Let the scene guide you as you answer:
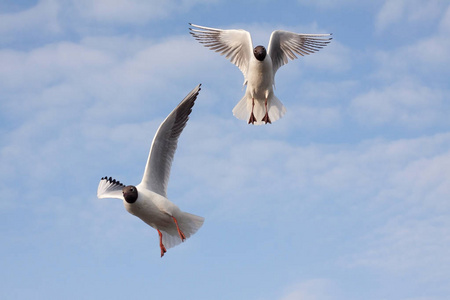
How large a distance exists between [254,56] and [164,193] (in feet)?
12.2

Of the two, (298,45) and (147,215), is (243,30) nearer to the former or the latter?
(298,45)

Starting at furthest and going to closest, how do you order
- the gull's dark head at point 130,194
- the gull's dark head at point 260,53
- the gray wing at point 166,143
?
the gull's dark head at point 260,53 → the gray wing at point 166,143 → the gull's dark head at point 130,194

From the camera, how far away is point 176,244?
1251cm

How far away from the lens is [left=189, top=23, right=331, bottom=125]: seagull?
575 inches

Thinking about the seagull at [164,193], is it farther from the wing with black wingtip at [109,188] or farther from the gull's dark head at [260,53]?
the gull's dark head at [260,53]

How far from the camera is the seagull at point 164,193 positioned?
11789 millimetres

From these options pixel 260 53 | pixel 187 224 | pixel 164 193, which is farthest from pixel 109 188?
pixel 260 53

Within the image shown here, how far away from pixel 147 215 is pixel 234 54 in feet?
16.5

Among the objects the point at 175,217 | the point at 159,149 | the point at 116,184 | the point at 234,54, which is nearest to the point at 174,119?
the point at 159,149

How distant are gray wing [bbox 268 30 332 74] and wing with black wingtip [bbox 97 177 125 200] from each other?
4.17m

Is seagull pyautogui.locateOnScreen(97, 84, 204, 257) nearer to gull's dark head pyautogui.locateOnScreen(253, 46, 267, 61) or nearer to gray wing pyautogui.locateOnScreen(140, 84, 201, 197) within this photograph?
gray wing pyautogui.locateOnScreen(140, 84, 201, 197)

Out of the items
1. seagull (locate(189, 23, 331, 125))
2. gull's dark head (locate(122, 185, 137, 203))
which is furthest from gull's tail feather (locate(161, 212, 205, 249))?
seagull (locate(189, 23, 331, 125))

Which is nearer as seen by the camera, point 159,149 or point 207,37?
point 159,149

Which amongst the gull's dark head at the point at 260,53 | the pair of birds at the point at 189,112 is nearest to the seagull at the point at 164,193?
the pair of birds at the point at 189,112
